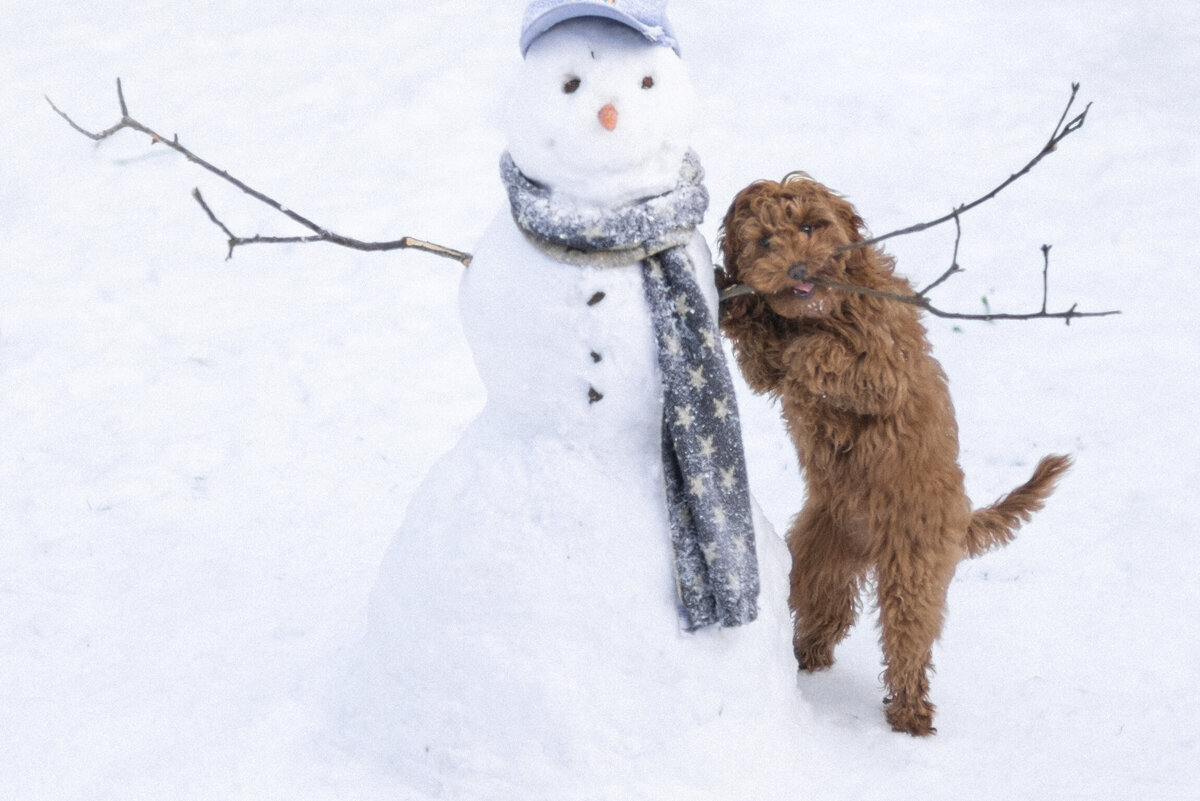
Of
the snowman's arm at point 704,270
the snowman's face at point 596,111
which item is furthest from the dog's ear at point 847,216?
the snowman's face at point 596,111

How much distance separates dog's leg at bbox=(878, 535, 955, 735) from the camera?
293 cm

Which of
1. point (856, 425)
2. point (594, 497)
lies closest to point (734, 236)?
point (856, 425)

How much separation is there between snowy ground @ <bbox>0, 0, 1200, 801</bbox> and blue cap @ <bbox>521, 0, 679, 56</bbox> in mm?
1409

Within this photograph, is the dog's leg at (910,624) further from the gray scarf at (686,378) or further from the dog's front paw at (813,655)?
the gray scarf at (686,378)

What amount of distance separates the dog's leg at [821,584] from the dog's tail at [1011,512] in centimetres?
32

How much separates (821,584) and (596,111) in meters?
1.36

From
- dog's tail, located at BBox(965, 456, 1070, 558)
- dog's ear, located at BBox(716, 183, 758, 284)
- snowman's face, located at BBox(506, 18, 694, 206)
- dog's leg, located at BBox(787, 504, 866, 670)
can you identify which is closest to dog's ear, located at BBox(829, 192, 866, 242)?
dog's ear, located at BBox(716, 183, 758, 284)

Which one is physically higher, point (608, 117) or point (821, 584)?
point (608, 117)

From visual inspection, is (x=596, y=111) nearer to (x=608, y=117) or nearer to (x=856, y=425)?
(x=608, y=117)

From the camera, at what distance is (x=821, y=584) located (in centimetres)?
315

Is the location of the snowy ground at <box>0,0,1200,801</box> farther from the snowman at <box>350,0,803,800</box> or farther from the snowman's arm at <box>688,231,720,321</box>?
the snowman's arm at <box>688,231,720,321</box>

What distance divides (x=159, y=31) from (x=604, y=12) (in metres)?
5.26

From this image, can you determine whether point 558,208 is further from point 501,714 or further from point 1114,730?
point 1114,730

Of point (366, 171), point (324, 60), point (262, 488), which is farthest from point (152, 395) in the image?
point (324, 60)
